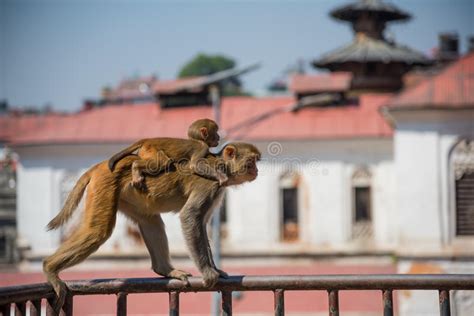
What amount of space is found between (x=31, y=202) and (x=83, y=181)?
27614 millimetres

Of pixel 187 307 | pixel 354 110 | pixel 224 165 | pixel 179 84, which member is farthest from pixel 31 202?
pixel 224 165

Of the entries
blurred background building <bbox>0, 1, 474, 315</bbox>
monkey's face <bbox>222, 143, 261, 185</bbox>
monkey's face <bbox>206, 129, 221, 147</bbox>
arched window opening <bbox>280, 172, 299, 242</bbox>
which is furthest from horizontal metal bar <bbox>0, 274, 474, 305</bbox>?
arched window opening <bbox>280, 172, 299, 242</bbox>

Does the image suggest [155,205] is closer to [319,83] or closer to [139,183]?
[139,183]

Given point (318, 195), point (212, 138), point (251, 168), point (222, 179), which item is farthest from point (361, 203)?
point (222, 179)

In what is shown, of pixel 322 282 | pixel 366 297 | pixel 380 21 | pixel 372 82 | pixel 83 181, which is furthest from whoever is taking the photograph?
pixel 380 21

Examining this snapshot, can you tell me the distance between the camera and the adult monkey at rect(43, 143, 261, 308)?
18.8 ft

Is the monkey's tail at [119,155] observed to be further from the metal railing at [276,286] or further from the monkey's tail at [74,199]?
the metal railing at [276,286]

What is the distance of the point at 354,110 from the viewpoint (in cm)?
3266

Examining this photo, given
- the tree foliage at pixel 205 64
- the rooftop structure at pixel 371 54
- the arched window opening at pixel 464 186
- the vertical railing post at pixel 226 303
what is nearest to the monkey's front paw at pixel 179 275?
the vertical railing post at pixel 226 303

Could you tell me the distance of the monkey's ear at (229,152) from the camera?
6293 mm

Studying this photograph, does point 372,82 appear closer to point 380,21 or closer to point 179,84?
point 380,21

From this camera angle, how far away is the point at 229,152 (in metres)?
6.30

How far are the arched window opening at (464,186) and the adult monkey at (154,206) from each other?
22292 millimetres

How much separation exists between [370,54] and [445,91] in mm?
8606
